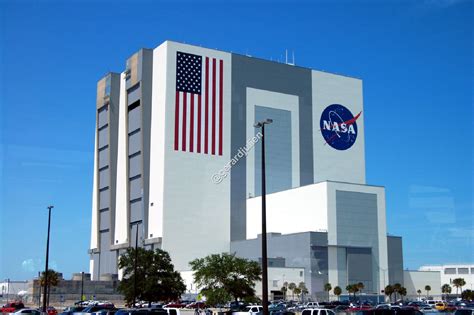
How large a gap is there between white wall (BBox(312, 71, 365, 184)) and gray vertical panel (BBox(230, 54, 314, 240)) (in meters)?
1.67

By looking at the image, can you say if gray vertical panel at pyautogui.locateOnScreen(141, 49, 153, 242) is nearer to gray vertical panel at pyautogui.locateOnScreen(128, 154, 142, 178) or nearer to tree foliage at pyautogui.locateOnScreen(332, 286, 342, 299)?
gray vertical panel at pyautogui.locateOnScreen(128, 154, 142, 178)

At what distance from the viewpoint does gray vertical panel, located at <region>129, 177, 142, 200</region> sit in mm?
124919

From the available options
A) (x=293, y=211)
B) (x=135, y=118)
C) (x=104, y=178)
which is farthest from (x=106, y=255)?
(x=293, y=211)

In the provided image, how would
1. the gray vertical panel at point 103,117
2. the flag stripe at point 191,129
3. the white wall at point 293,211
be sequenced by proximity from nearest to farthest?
the white wall at point 293,211 < the flag stripe at point 191,129 < the gray vertical panel at point 103,117

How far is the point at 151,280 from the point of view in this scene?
6538 cm

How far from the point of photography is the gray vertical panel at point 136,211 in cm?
12444

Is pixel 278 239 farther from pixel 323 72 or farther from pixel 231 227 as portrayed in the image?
pixel 323 72

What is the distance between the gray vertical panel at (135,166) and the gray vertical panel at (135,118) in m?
6.10

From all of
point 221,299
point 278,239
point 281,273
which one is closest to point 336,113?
point 278,239

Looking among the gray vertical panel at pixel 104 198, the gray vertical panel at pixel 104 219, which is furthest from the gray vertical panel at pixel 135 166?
the gray vertical panel at pixel 104 219

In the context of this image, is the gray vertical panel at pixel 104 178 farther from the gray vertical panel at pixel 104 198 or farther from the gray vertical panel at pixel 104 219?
the gray vertical panel at pixel 104 219

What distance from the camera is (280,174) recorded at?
132 meters

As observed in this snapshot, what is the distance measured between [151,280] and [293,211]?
5849 cm

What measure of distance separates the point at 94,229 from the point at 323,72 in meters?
62.5
